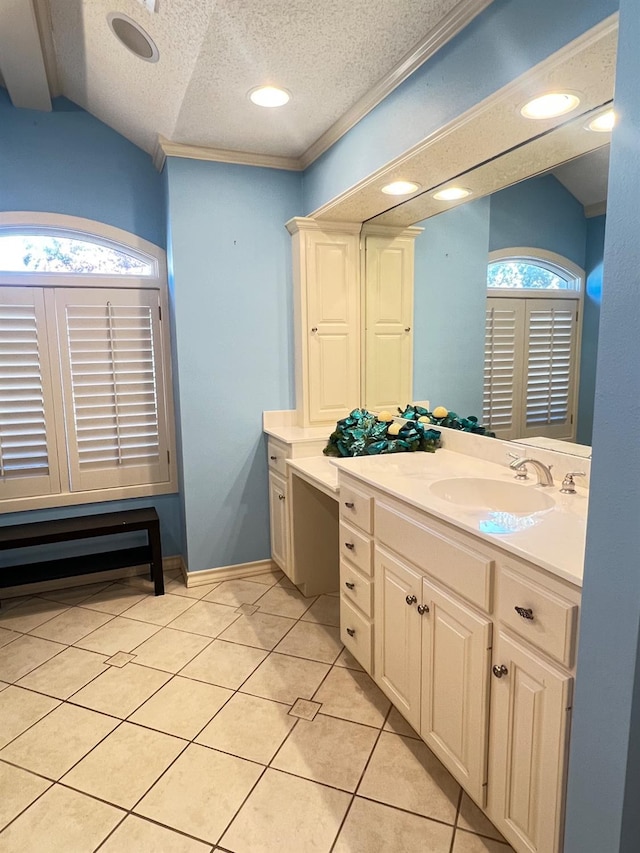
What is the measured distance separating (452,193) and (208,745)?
2505 millimetres

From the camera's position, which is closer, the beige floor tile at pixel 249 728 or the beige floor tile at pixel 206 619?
the beige floor tile at pixel 249 728

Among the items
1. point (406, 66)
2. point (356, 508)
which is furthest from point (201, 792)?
point (406, 66)

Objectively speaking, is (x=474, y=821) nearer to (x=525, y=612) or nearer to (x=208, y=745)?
(x=525, y=612)

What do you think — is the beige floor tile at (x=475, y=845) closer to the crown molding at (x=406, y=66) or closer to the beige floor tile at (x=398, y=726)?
the beige floor tile at (x=398, y=726)

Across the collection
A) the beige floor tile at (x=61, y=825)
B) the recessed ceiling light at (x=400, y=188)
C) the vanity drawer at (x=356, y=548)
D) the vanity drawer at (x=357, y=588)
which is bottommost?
the beige floor tile at (x=61, y=825)

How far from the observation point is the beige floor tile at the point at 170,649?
2.46 meters

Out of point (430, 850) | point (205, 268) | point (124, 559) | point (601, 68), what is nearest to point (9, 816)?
point (430, 850)

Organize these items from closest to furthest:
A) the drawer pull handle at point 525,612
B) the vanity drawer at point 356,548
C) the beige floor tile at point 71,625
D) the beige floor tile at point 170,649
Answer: the drawer pull handle at point 525,612 → the vanity drawer at point 356,548 → the beige floor tile at point 170,649 → the beige floor tile at point 71,625

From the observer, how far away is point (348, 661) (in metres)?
2.44

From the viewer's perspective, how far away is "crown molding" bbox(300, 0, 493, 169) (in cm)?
162

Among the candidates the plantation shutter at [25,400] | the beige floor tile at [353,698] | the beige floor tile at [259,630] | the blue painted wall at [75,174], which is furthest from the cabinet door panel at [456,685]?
the plantation shutter at [25,400]

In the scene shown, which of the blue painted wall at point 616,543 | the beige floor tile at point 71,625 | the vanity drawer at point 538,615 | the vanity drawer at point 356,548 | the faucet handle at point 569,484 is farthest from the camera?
the beige floor tile at point 71,625

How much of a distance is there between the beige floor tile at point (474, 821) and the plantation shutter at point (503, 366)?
1.33 meters

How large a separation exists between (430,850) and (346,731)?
0.54 m
